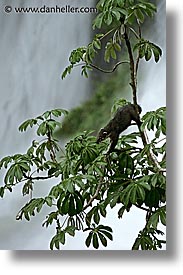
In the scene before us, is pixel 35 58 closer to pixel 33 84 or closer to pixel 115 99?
pixel 33 84

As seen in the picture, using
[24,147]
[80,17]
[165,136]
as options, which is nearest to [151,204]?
[165,136]

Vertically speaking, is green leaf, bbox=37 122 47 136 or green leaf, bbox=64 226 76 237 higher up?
green leaf, bbox=37 122 47 136

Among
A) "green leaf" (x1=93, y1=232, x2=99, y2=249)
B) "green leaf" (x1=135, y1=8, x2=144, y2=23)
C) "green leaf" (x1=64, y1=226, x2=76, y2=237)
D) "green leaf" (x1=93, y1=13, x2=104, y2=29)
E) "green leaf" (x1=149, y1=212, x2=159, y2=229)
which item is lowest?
"green leaf" (x1=93, y1=232, x2=99, y2=249)

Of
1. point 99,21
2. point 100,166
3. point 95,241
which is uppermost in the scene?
point 99,21

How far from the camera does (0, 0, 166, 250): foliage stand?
276cm

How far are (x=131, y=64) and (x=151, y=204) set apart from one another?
0.40m

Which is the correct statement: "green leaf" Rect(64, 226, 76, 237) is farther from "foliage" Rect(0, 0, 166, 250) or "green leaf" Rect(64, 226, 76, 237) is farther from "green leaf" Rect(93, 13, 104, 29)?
"green leaf" Rect(93, 13, 104, 29)

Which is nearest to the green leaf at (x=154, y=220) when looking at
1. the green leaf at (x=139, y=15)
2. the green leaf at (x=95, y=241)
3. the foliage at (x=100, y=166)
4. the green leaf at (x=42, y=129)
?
the foliage at (x=100, y=166)

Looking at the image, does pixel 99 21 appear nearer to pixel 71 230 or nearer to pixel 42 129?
pixel 42 129

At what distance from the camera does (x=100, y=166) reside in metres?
2.77

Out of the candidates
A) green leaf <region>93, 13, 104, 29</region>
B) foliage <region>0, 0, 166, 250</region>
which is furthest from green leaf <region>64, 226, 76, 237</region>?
green leaf <region>93, 13, 104, 29</region>

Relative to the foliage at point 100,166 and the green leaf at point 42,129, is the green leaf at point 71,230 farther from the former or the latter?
the green leaf at point 42,129

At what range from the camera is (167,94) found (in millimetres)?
2805

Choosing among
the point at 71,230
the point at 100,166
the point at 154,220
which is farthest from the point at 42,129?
the point at 154,220
